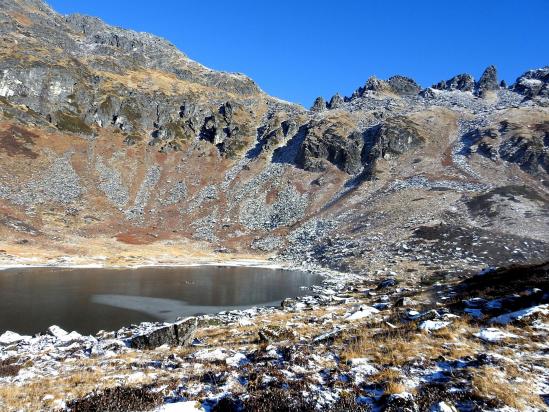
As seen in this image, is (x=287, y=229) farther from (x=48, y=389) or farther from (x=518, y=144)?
(x=48, y=389)

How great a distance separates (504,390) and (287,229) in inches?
3932

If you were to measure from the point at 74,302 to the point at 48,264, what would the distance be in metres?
38.6

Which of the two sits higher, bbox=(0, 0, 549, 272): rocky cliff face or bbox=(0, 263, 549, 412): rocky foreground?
bbox=(0, 0, 549, 272): rocky cliff face

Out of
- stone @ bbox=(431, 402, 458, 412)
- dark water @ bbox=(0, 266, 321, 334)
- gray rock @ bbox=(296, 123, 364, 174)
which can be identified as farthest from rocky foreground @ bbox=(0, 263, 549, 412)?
gray rock @ bbox=(296, 123, 364, 174)

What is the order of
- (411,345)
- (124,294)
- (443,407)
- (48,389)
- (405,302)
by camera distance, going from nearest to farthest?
(443,407)
(48,389)
(411,345)
(405,302)
(124,294)

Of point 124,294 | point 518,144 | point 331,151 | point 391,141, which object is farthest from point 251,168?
point 124,294

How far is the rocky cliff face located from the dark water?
20764mm

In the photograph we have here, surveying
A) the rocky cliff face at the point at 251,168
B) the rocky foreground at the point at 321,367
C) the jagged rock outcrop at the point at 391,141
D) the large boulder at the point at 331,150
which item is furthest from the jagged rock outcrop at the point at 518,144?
the rocky foreground at the point at 321,367

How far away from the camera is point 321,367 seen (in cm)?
1357

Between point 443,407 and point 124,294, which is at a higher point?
point 443,407

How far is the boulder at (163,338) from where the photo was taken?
22328 mm

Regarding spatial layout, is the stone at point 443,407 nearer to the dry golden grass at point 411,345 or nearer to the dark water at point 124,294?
the dry golden grass at point 411,345

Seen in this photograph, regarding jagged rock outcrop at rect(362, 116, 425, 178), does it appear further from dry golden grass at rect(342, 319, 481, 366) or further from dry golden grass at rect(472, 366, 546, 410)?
dry golden grass at rect(472, 366, 546, 410)

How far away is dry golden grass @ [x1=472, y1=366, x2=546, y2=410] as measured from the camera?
947cm
